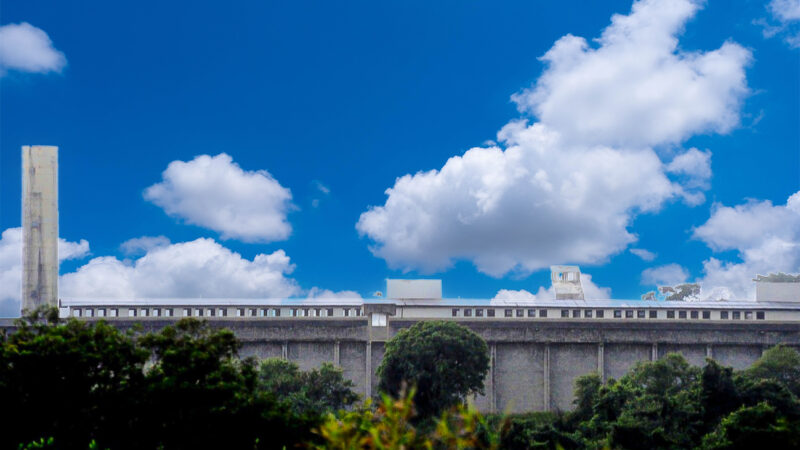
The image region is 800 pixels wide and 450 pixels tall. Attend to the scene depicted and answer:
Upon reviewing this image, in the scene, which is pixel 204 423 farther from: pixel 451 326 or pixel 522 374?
pixel 522 374

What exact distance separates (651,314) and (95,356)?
35.5 m

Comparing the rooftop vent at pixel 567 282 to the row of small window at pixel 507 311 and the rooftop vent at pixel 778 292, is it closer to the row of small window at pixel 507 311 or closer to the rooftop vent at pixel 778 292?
the row of small window at pixel 507 311

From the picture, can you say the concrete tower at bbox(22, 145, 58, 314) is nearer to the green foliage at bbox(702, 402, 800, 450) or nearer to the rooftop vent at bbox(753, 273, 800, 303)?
the green foliage at bbox(702, 402, 800, 450)

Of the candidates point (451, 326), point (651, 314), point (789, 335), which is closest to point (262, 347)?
point (451, 326)

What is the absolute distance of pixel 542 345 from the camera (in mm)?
49156

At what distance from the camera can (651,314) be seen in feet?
169

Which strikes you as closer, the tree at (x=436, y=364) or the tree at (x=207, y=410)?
the tree at (x=207, y=410)

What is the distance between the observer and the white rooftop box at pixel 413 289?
53.2 metres

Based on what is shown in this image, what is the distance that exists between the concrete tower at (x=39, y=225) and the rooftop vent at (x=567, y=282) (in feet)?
106

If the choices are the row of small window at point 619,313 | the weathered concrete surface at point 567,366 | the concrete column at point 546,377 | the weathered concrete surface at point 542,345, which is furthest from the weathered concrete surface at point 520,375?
the row of small window at point 619,313

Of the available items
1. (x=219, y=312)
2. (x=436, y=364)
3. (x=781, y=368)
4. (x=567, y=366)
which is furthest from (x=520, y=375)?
(x=219, y=312)

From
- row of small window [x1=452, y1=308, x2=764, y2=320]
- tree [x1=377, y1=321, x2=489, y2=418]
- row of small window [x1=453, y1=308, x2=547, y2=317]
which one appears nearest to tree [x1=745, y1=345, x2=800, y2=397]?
row of small window [x1=452, y1=308, x2=764, y2=320]

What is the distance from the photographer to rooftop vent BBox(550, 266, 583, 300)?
58.1 m

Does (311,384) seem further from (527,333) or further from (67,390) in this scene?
(67,390)
